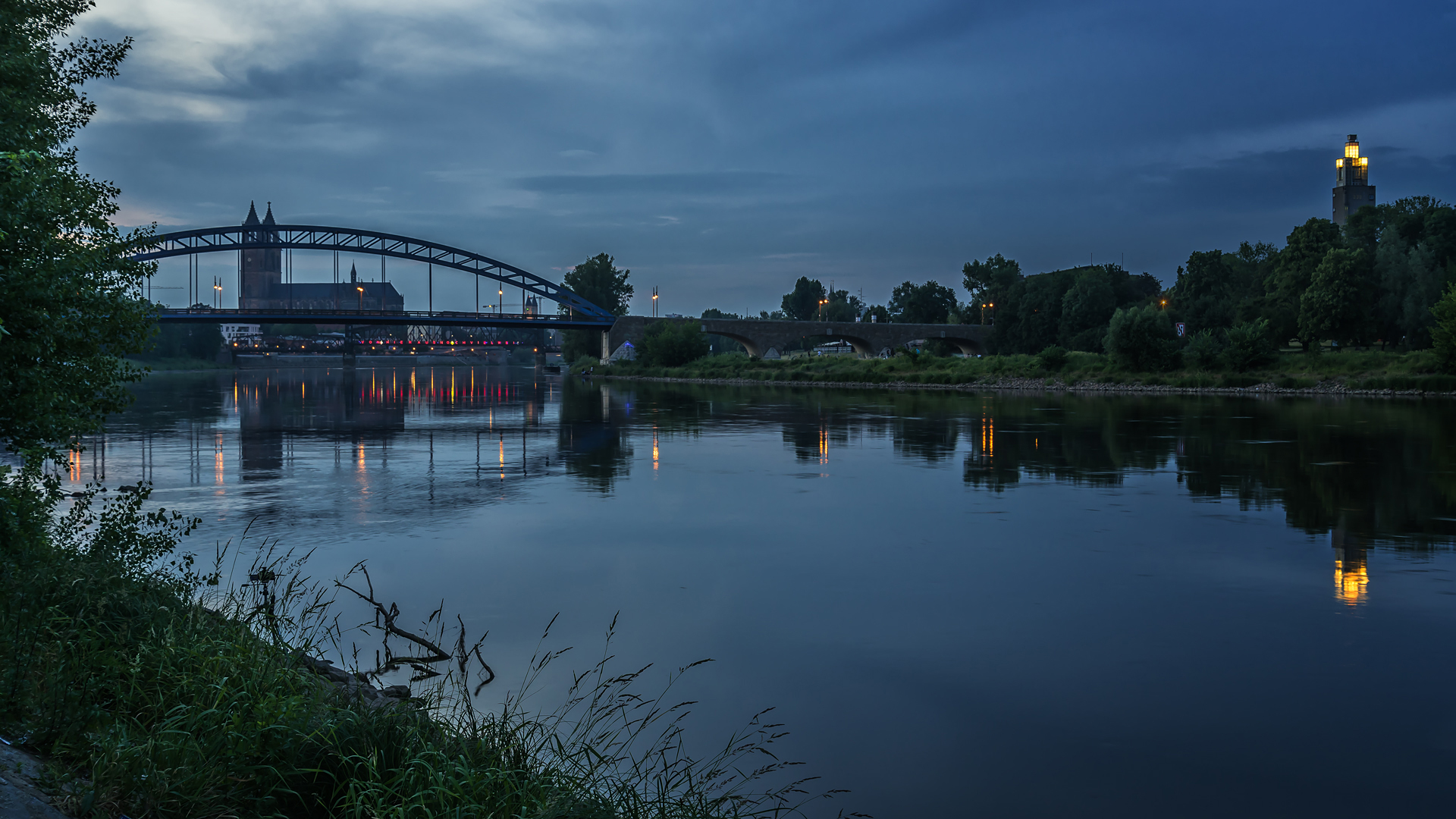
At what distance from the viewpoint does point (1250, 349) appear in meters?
67.6

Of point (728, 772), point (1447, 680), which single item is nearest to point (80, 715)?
point (728, 772)

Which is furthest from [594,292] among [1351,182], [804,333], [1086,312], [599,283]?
[1351,182]

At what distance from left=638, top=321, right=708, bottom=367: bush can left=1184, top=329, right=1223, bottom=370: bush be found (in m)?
52.7

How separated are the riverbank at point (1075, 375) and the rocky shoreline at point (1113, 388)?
0.25 feet

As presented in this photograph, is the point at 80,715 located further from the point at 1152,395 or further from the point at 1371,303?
the point at 1371,303

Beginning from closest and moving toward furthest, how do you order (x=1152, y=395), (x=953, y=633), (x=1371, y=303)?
(x=953, y=633) → (x=1152, y=395) → (x=1371, y=303)

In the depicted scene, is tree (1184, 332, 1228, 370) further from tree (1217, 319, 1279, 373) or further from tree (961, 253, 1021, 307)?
tree (961, 253, 1021, 307)

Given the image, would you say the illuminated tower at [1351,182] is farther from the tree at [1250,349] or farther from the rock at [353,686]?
the rock at [353,686]

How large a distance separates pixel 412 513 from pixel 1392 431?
32.4 m

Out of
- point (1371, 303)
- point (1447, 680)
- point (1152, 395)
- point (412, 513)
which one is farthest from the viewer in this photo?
point (1371, 303)

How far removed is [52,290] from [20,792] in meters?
5.37

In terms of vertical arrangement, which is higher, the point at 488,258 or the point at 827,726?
the point at 488,258

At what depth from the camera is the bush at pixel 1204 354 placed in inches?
Answer: 2758

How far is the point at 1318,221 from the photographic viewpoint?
75.6m
